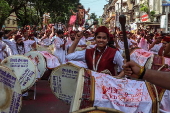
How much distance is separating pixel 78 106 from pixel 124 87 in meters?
0.60

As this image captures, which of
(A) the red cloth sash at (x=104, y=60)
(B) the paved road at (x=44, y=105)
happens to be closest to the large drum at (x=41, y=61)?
(B) the paved road at (x=44, y=105)

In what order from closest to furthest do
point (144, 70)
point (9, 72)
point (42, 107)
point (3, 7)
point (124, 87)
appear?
point (144, 70)
point (124, 87)
point (9, 72)
point (42, 107)
point (3, 7)

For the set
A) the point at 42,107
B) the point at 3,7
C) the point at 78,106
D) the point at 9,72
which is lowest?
the point at 42,107

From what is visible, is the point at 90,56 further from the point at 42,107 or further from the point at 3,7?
the point at 3,7

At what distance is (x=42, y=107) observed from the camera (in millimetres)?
6766

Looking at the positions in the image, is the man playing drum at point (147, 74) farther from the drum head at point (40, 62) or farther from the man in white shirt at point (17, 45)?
the man in white shirt at point (17, 45)

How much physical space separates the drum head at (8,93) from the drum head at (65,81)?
0.79m

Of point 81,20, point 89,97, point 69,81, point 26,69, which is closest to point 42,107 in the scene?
point 26,69

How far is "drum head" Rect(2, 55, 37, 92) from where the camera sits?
6.14 metres

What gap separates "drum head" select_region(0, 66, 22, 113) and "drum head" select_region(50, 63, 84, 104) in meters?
0.79

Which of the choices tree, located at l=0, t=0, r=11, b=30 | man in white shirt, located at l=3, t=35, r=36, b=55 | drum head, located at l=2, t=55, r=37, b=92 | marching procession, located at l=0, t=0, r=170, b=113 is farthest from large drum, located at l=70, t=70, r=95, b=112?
tree, located at l=0, t=0, r=11, b=30

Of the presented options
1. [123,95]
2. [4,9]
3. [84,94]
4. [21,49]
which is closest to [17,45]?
[21,49]

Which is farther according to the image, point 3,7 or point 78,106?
point 3,7

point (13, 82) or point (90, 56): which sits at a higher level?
point (90, 56)
